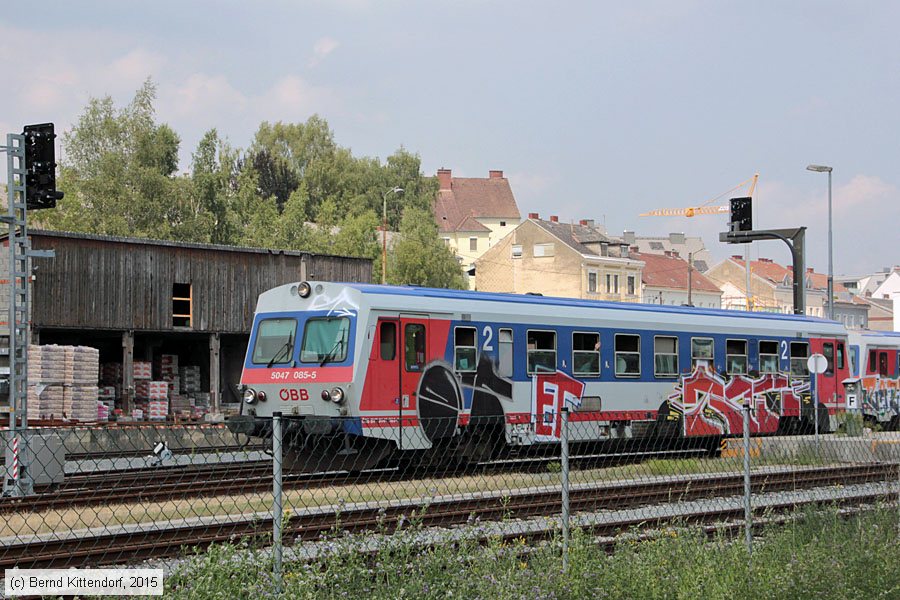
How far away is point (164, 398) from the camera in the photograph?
3794cm

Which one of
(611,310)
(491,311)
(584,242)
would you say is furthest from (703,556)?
(584,242)

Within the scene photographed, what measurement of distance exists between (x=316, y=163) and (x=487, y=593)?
83.9 metres

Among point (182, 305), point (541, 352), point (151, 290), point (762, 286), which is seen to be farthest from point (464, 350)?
point (762, 286)

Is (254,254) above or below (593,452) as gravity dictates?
above

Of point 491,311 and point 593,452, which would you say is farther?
point 593,452

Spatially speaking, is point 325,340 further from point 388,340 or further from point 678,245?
point 678,245

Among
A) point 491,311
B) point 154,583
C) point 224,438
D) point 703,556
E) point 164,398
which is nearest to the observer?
point 154,583

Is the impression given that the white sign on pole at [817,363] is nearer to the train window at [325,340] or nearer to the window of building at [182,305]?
the train window at [325,340]

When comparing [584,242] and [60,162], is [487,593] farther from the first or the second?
[584,242]

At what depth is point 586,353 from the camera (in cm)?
2012

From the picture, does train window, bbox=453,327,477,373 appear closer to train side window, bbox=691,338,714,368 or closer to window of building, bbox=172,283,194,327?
train side window, bbox=691,338,714,368

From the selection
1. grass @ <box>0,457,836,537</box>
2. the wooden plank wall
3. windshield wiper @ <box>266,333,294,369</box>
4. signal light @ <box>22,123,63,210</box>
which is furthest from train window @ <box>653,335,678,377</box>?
the wooden plank wall

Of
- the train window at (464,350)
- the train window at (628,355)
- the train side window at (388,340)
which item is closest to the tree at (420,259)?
the train window at (628,355)

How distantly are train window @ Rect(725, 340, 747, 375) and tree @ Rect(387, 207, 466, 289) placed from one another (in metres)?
42.7
